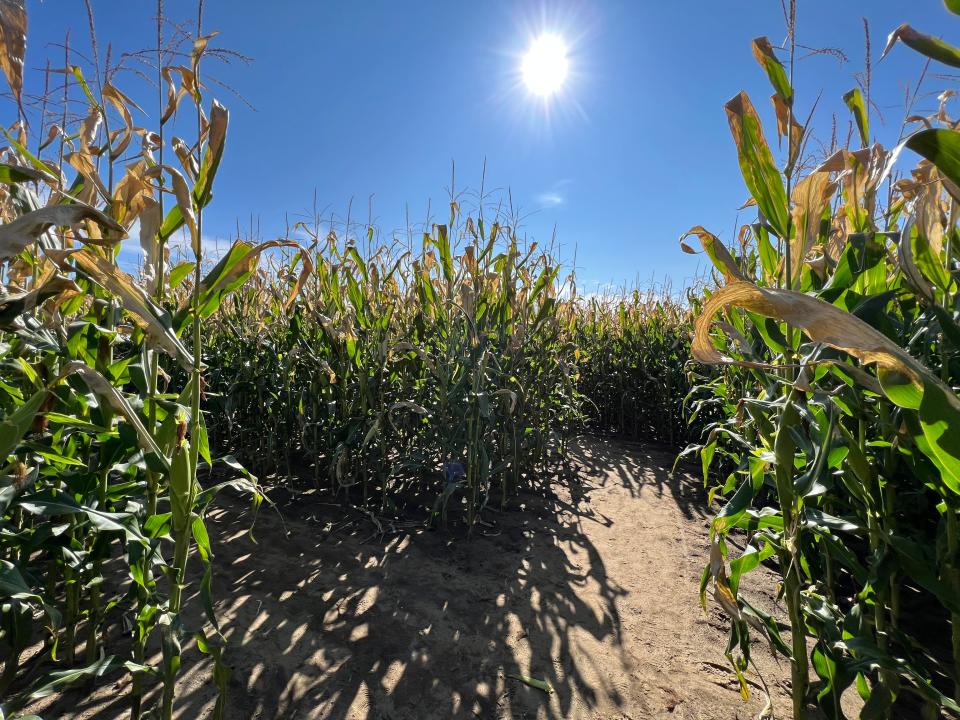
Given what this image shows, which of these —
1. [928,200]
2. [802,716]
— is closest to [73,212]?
[928,200]

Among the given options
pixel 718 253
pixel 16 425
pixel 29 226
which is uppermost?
pixel 718 253

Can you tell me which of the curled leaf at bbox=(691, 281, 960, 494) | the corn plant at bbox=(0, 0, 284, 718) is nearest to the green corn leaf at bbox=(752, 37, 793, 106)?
the curled leaf at bbox=(691, 281, 960, 494)

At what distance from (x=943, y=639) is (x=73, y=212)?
2.90 meters

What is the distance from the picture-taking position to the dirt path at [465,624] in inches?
57.8

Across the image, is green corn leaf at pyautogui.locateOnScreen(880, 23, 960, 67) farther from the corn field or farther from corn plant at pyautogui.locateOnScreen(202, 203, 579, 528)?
corn plant at pyautogui.locateOnScreen(202, 203, 579, 528)

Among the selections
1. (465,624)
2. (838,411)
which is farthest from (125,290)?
(465,624)

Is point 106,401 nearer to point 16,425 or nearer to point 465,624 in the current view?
point 16,425

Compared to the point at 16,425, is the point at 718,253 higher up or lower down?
higher up

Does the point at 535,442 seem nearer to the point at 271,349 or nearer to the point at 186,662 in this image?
the point at 271,349

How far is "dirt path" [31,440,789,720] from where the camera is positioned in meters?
1.47

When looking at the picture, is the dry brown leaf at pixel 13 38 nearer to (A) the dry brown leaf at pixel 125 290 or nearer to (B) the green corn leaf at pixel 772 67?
(A) the dry brown leaf at pixel 125 290

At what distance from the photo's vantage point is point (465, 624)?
1850 mm

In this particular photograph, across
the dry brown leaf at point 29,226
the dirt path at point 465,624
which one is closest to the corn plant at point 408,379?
the dirt path at point 465,624

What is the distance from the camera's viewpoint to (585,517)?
2.93 m
